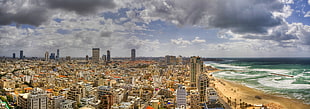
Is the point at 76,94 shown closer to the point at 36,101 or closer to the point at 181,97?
the point at 36,101

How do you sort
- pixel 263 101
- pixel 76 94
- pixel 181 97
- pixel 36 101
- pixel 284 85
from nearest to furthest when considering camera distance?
pixel 36 101 → pixel 181 97 → pixel 76 94 → pixel 263 101 → pixel 284 85

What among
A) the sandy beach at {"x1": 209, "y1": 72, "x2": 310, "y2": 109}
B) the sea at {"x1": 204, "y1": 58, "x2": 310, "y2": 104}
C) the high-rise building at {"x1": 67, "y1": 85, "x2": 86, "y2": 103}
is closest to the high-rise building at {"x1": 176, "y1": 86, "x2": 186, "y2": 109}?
the sandy beach at {"x1": 209, "y1": 72, "x2": 310, "y2": 109}

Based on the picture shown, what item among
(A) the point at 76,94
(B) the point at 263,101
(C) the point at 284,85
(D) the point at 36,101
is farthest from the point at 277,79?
(D) the point at 36,101

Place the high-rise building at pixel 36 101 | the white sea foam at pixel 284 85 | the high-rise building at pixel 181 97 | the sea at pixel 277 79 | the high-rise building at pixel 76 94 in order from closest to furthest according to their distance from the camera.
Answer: the high-rise building at pixel 36 101
the high-rise building at pixel 181 97
the high-rise building at pixel 76 94
the sea at pixel 277 79
the white sea foam at pixel 284 85

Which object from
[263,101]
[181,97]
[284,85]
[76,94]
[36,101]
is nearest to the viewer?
[36,101]

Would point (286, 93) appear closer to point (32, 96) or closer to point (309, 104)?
point (309, 104)

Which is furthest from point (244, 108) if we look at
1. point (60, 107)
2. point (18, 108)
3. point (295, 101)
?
point (18, 108)

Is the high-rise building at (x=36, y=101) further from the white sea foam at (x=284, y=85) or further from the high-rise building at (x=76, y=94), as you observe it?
the white sea foam at (x=284, y=85)

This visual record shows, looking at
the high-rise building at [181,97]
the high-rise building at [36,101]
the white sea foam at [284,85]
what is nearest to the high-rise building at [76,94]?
the high-rise building at [36,101]

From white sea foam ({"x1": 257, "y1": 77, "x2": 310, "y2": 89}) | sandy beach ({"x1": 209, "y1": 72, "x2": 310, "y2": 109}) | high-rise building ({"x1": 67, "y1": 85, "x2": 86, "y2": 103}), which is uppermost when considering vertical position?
high-rise building ({"x1": 67, "y1": 85, "x2": 86, "y2": 103})

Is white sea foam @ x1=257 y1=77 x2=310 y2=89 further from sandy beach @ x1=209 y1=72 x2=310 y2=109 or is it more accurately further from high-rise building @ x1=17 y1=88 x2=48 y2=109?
high-rise building @ x1=17 y1=88 x2=48 y2=109

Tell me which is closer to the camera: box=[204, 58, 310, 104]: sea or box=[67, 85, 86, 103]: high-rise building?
box=[67, 85, 86, 103]: high-rise building

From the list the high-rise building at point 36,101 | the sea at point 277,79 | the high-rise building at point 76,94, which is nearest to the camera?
the high-rise building at point 36,101
